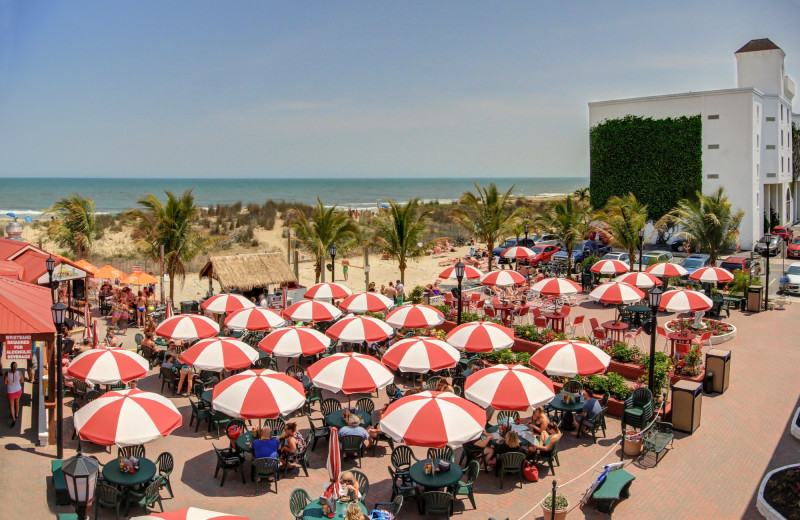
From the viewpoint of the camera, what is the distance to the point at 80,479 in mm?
8570

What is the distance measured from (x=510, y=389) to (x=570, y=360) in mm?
1990

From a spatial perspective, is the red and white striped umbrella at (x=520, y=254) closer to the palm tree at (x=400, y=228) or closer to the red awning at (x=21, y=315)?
the palm tree at (x=400, y=228)

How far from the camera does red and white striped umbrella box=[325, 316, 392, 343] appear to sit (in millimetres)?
14913

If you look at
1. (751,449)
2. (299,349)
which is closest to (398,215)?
(299,349)

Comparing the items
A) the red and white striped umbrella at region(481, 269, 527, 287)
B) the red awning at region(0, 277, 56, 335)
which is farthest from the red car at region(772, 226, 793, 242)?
the red awning at region(0, 277, 56, 335)

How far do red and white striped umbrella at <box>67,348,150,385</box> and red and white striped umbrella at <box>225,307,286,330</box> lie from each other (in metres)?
3.48

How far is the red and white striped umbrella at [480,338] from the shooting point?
1386 centimetres

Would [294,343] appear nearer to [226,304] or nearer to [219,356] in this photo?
[219,356]

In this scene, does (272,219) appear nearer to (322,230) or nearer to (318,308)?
(322,230)

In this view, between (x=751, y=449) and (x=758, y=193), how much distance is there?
119ft

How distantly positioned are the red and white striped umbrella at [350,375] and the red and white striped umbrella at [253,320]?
4202 mm

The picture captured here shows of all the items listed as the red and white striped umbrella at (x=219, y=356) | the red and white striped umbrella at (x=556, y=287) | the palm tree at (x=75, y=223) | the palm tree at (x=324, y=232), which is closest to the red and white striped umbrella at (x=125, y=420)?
the red and white striped umbrella at (x=219, y=356)

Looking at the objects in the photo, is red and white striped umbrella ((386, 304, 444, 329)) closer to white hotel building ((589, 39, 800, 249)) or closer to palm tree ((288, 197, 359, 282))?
palm tree ((288, 197, 359, 282))

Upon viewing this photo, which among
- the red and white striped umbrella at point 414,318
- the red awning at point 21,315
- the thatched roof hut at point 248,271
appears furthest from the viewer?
the thatched roof hut at point 248,271
